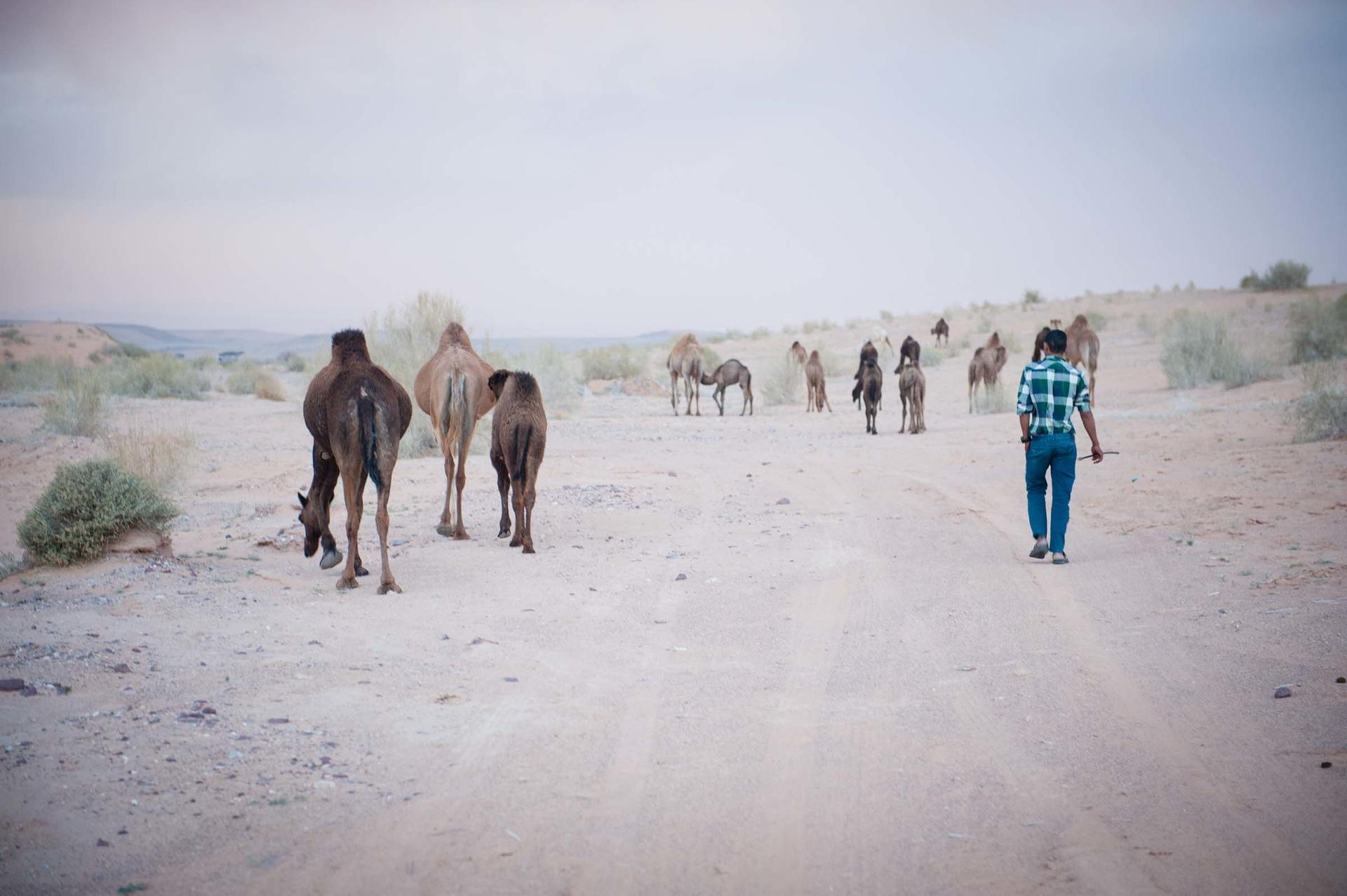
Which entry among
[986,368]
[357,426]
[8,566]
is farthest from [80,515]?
[986,368]

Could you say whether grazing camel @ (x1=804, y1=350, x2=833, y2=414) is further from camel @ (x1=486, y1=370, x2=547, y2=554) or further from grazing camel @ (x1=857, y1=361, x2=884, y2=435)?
camel @ (x1=486, y1=370, x2=547, y2=554)

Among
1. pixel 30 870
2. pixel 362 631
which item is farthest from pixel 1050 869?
pixel 362 631

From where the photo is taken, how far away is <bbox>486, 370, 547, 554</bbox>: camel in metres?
9.91

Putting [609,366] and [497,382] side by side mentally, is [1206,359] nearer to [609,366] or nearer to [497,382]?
[609,366]

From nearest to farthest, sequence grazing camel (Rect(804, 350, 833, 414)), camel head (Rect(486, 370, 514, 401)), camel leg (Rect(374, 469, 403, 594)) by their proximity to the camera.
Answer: camel leg (Rect(374, 469, 403, 594)) < camel head (Rect(486, 370, 514, 401)) < grazing camel (Rect(804, 350, 833, 414))

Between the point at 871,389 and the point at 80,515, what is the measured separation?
16.7 metres

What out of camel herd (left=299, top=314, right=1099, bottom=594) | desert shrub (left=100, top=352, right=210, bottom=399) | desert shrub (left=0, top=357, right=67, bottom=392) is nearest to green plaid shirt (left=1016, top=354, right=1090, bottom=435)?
camel herd (left=299, top=314, right=1099, bottom=594)

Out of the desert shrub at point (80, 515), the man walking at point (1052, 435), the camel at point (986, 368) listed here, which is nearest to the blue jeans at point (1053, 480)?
the man walking at point (1052, 435)

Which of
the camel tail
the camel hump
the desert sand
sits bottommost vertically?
the desert sand

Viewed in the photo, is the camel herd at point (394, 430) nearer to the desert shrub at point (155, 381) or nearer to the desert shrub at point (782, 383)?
the desert shrub at point (782, 383)

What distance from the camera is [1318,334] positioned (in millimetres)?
29438

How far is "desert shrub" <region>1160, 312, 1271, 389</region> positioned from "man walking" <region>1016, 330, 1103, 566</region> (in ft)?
64.4

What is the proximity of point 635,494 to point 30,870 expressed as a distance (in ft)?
33.6

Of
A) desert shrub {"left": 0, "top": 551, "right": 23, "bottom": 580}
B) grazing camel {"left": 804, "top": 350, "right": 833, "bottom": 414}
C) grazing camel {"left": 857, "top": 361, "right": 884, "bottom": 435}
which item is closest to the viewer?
desert shrub {"left": 0, "top": 551, "right": 23, "bottom": 580}
